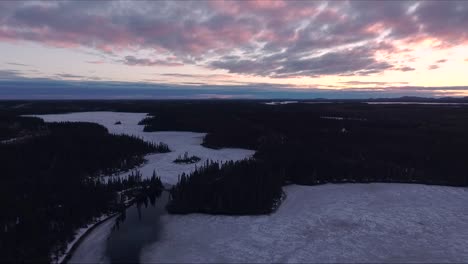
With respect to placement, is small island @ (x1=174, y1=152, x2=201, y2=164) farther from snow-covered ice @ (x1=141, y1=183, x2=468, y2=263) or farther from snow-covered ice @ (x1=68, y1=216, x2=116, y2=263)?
snow-covered ice @ (x1=68, y1=216, x2=116, y2=263)

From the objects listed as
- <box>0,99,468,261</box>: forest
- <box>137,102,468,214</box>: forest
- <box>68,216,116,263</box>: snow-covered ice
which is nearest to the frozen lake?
<box>68,216,116,263</box>: snow-covered ice

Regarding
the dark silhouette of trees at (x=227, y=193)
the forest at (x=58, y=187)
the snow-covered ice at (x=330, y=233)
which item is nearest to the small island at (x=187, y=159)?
the forest at (x=58, y=187)

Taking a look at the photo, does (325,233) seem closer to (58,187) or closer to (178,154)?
(58,187)

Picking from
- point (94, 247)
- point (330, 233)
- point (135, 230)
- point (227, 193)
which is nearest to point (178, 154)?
point (227, 193)

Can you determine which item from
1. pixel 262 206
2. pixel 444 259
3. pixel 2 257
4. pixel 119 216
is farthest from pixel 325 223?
pixel 2 257

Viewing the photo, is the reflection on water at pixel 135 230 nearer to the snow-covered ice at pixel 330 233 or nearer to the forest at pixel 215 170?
the snow-covered ice at pixel 330 233
